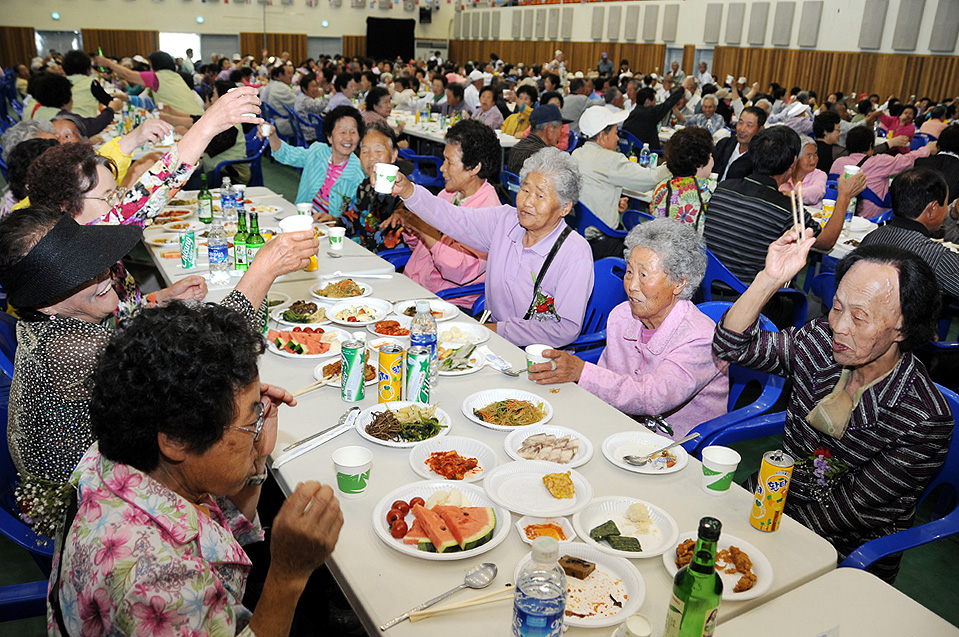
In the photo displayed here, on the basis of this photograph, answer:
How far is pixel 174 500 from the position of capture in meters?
1.23

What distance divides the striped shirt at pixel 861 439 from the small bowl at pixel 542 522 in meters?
0.89

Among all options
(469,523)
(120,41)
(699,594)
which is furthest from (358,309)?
(120,41)

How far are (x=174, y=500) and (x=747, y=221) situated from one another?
144 inches

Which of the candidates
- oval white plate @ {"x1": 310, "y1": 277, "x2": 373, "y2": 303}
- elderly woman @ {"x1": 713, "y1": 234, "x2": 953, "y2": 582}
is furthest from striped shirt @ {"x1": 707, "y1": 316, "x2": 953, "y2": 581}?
oval white plate @ {"x1": 310, "y1": 277, "x2": 373, "y2": 303}

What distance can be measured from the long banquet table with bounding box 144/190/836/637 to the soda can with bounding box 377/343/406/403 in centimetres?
9

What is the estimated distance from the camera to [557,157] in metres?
3.07

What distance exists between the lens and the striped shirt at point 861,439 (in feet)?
6.25

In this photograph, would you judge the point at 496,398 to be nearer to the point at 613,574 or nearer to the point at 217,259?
the point at 613,574

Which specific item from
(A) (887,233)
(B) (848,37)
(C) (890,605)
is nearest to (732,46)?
(B) (848,37)

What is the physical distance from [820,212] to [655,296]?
11.1 feet

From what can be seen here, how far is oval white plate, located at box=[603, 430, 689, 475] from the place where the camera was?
1823mm

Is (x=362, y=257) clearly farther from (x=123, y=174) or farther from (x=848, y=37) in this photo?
(x=848, y=37)

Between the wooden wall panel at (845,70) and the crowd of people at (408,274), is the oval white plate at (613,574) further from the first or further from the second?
the wooden wall panel at (845,70)

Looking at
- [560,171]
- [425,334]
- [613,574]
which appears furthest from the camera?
[560,171]
